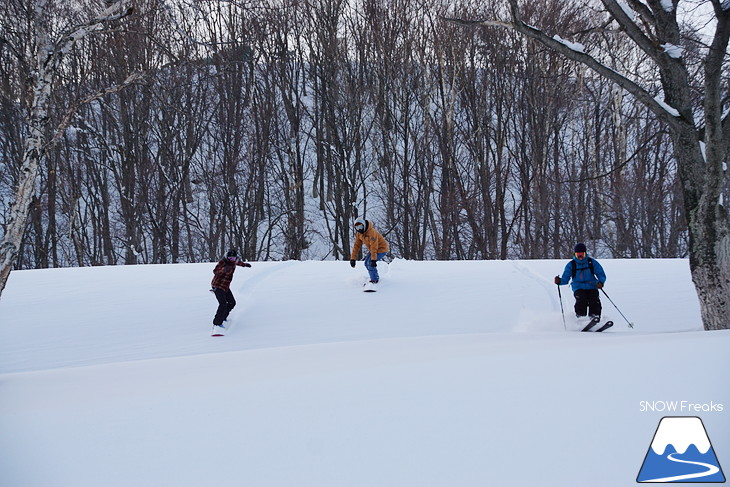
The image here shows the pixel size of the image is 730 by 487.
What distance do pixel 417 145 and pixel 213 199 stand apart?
10.7m

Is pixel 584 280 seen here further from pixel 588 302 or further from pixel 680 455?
pixel 680 455

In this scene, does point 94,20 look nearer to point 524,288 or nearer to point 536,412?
point 536,412

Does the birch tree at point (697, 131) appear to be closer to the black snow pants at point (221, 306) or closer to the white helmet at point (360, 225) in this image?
the white helmet at point (360, 225)

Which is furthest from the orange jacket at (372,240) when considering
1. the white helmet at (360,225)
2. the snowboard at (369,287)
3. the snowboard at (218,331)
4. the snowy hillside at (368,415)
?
the snowy hillside at (368,415)

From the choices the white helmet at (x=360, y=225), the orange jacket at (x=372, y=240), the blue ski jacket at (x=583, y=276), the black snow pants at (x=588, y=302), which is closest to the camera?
the blue ski jacket at (x=583, y=276)

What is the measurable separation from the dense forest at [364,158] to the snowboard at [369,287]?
13.1 meters

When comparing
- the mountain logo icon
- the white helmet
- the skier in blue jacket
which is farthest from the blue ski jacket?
the mountain logo icon

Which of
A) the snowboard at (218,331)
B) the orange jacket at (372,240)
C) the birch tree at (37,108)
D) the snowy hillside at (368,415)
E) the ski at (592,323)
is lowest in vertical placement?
the snowboard at (218,331)

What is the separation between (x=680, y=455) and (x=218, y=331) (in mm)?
7727

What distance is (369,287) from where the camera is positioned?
480 inches

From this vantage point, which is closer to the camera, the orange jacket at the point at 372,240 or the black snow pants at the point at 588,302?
the black snow pants at the point at 588,302

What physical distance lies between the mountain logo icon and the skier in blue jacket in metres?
5.24

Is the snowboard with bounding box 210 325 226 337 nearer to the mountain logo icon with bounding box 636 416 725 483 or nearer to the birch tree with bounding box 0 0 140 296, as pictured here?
the birch tree with bounding box 0 0 140 296

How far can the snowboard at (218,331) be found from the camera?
9.29m
